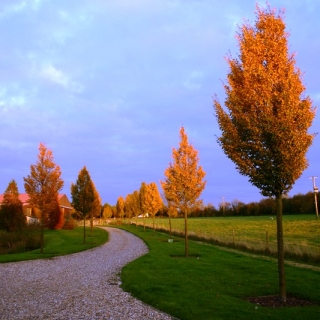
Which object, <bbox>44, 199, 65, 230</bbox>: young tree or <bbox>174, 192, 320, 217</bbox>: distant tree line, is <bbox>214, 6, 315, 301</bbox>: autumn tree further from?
<bbox>174, 192, 320, 217</bbox>: distant tree line

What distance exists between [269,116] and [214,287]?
17.9ft

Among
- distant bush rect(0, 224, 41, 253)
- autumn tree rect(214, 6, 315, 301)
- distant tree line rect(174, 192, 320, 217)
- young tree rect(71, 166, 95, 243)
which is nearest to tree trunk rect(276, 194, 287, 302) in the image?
autumn tree rect(214, 6, 315, 301)

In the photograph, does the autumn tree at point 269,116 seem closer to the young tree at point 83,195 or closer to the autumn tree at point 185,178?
the autumn tree at point 185,178

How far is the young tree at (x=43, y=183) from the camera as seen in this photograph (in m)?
23.8

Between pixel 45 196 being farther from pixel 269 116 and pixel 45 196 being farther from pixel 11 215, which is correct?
pixel 11 215

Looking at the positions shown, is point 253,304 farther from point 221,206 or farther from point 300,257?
point 221,206

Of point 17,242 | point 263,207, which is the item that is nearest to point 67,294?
point 17,242

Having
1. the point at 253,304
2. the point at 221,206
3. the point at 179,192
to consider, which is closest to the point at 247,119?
the point at 253,304

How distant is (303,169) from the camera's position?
9289 millimetres

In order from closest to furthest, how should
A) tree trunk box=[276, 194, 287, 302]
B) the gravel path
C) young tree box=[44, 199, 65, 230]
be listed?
1. the gravel path
2. tree trunk box=[276, 194, 287, 302]
3. young tree box=[44, 199, 65, 230]

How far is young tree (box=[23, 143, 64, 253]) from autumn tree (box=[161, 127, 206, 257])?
8520 millimetres

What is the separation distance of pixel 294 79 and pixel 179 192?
500 inches

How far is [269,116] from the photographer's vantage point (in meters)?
9.12

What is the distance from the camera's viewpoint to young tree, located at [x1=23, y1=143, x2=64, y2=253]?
939 inches
